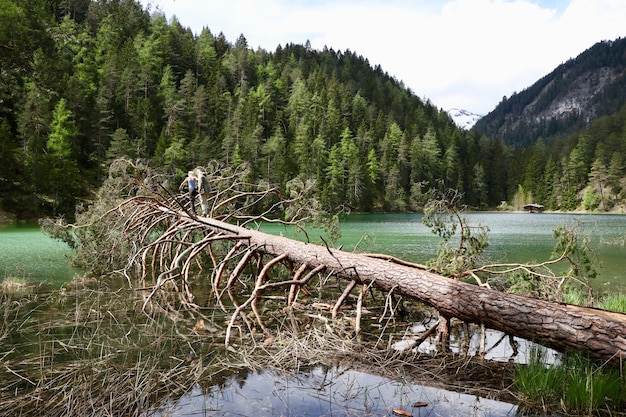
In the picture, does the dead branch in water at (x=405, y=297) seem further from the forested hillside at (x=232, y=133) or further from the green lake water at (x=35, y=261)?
the forested hillside at (x=232, y=133)

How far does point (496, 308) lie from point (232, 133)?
8531 centimetres

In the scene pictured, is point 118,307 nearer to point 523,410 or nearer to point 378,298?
point 378,298

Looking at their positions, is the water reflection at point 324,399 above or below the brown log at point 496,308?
below

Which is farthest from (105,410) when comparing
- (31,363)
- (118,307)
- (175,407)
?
(118,307)

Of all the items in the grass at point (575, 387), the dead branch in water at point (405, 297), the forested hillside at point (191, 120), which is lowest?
the grass at point (575, 387)

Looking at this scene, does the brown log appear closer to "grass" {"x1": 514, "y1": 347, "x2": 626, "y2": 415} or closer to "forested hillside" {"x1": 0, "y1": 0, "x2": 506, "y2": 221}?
"grass" {"x1": 514, "y1": 347, "x2": 626, "y2": 415}

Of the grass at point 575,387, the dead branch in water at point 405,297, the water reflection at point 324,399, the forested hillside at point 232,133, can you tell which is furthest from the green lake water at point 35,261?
the forested hillside at point 232,133

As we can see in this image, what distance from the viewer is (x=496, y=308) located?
17.7 feet

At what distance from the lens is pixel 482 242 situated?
1042 cm

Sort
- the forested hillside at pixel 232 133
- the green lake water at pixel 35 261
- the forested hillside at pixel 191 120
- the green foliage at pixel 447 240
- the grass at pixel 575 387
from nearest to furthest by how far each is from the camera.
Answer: the grass at pixel 575 387
the green foliage at pixel 447 240
the green lake water at pixel 35 261
the forested hillside at pixel 191 120
the forested hillside at pixel 232 133

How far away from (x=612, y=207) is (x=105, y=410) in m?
105

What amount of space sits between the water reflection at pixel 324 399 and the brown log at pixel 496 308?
1.05 metres

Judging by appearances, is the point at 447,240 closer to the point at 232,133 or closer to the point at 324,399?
the point at 324,399

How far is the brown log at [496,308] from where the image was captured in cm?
469
